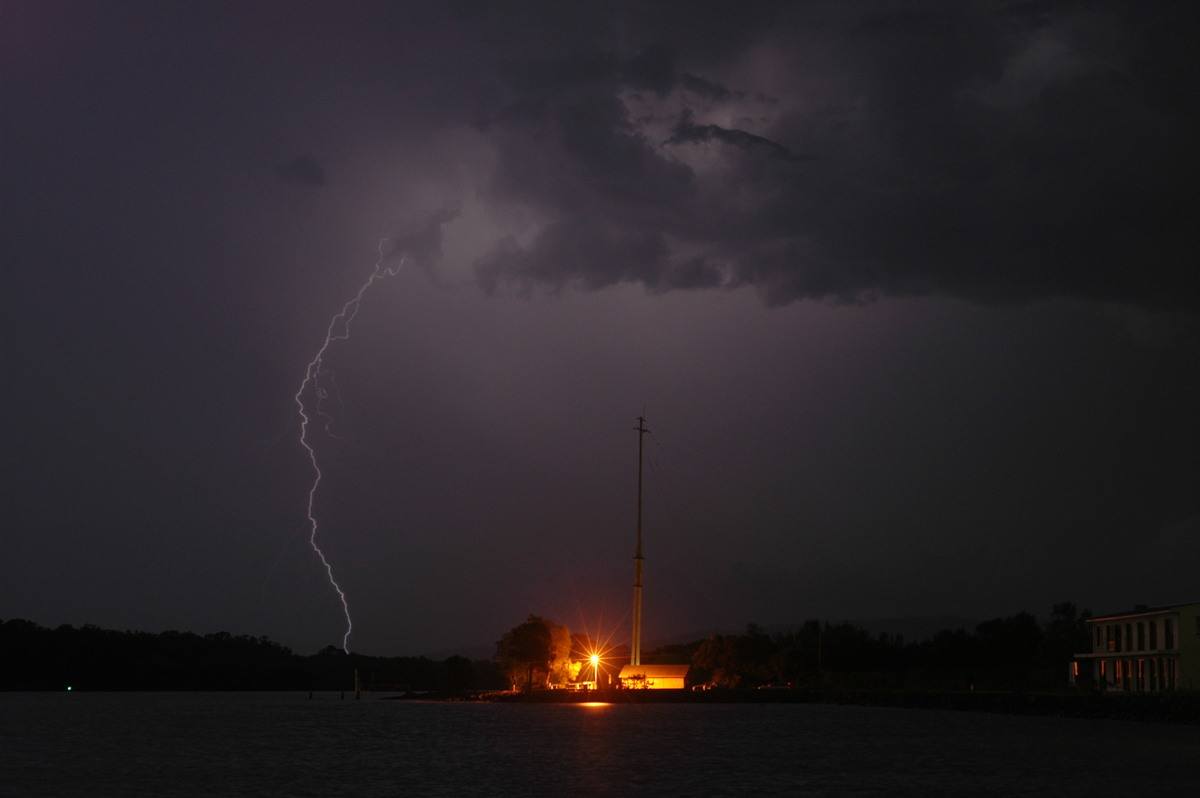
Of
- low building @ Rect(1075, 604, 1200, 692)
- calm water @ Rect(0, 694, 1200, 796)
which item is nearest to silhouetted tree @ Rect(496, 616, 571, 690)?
calm water @ Rect(0, 694, 1200, 796)

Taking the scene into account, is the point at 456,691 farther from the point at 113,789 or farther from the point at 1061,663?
the point at 113,789

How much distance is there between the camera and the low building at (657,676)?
146125mm

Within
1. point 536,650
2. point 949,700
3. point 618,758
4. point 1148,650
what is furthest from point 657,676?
point 618,758

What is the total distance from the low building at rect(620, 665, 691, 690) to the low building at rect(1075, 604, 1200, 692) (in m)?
60.3

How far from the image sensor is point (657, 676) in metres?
150

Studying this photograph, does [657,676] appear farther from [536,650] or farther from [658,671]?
[536,650]

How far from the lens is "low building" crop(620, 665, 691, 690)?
146 metres

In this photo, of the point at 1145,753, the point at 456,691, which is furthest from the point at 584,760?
the point at 456,691

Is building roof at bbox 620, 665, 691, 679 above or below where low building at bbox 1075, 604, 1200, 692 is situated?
below

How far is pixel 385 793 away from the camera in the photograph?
141 feet

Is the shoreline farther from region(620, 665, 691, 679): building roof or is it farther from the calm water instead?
region(620, 665, 691, 679): building roof

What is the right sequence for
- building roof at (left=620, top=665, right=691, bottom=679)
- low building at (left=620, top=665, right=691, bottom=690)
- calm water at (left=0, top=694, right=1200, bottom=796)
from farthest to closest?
building roof at (left=620, top=665, right=691, bottom=679), low building at (left=620, top=665, right=691, bottom=690), calm water at (left=0, top=694, right=1200, bottom=796)

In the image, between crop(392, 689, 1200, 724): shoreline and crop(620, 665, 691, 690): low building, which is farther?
crop(620, 665, 691, 690): low building

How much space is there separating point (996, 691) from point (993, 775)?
61.3 m
